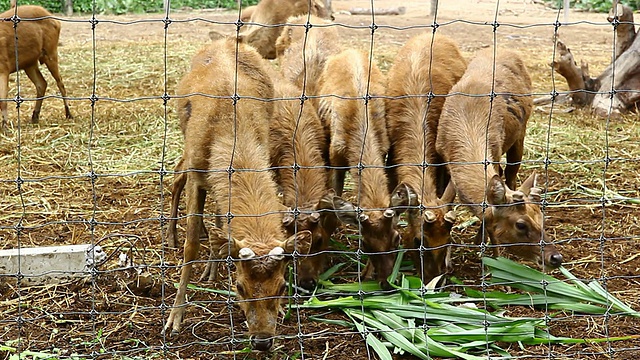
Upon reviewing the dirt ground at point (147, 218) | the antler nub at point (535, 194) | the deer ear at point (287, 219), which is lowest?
the dirt ground at point (147, 218)

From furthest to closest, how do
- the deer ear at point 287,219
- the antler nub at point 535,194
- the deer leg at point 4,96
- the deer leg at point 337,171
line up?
the deer leg at point 4,96
the deer leg at point 337,171
the antler nub at point 535,194
the deer ear at point 287,219

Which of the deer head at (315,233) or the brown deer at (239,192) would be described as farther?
the deer head at (315,233)

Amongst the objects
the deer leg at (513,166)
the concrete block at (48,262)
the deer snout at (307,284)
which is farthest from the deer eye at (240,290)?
the deer leg at (513,166)

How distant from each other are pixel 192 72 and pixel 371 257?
85.7 inches

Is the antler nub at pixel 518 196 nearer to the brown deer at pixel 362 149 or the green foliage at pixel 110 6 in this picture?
the brown deer at pixel 362 149

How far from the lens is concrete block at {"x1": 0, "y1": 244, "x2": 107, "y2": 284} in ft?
20.8

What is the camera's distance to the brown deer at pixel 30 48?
11.4 meters

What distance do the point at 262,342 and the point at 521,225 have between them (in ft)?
8.09

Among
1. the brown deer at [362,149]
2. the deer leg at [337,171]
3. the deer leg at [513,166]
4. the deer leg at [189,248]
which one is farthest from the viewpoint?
the deer leg at [513,166]

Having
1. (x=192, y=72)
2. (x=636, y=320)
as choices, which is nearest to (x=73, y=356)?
(x=192, y=72)

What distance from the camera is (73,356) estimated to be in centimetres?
524

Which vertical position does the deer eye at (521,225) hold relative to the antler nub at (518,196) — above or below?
below

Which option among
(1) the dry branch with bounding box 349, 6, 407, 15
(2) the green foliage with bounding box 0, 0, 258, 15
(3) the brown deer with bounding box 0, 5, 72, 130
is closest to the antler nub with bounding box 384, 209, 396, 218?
(3) the brown deer with bounding box 0, 5, 72, 130

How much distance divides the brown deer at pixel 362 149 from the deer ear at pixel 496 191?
733mm
